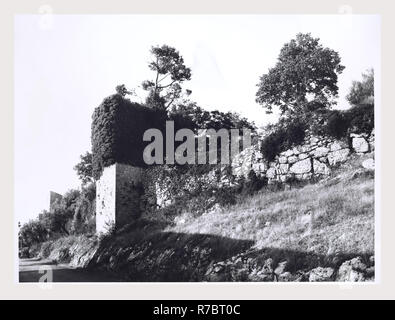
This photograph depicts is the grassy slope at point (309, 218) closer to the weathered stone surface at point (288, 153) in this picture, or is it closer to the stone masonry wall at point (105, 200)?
the weathered stone surface at point (288, 153)

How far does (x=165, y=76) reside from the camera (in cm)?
1301

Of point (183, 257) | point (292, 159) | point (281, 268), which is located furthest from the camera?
point (292, 159)

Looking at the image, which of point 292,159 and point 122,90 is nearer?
point 292,159

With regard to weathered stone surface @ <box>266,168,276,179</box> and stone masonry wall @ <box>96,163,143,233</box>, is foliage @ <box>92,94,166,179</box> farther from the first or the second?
weathered stone surface @ <box>266,168,276,179</box>

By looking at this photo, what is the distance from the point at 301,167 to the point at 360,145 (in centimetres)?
129

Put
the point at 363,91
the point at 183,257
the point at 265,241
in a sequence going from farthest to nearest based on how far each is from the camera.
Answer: the point at 363,91, the point at 183,257, the point at 265,241

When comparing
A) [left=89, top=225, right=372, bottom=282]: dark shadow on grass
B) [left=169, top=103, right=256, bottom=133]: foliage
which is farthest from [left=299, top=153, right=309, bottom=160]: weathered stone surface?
[left=89, top=225, right=372, bottom=282]: dark shadow on grass

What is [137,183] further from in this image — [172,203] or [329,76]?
[329,76]

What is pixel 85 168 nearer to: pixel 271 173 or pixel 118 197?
pixel 118 197

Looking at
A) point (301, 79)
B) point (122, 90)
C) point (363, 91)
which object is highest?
point (301, 79)

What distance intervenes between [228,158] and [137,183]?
2105 mm

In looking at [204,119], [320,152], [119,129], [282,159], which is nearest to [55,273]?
[119,129]

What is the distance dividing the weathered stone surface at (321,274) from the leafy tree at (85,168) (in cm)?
553
